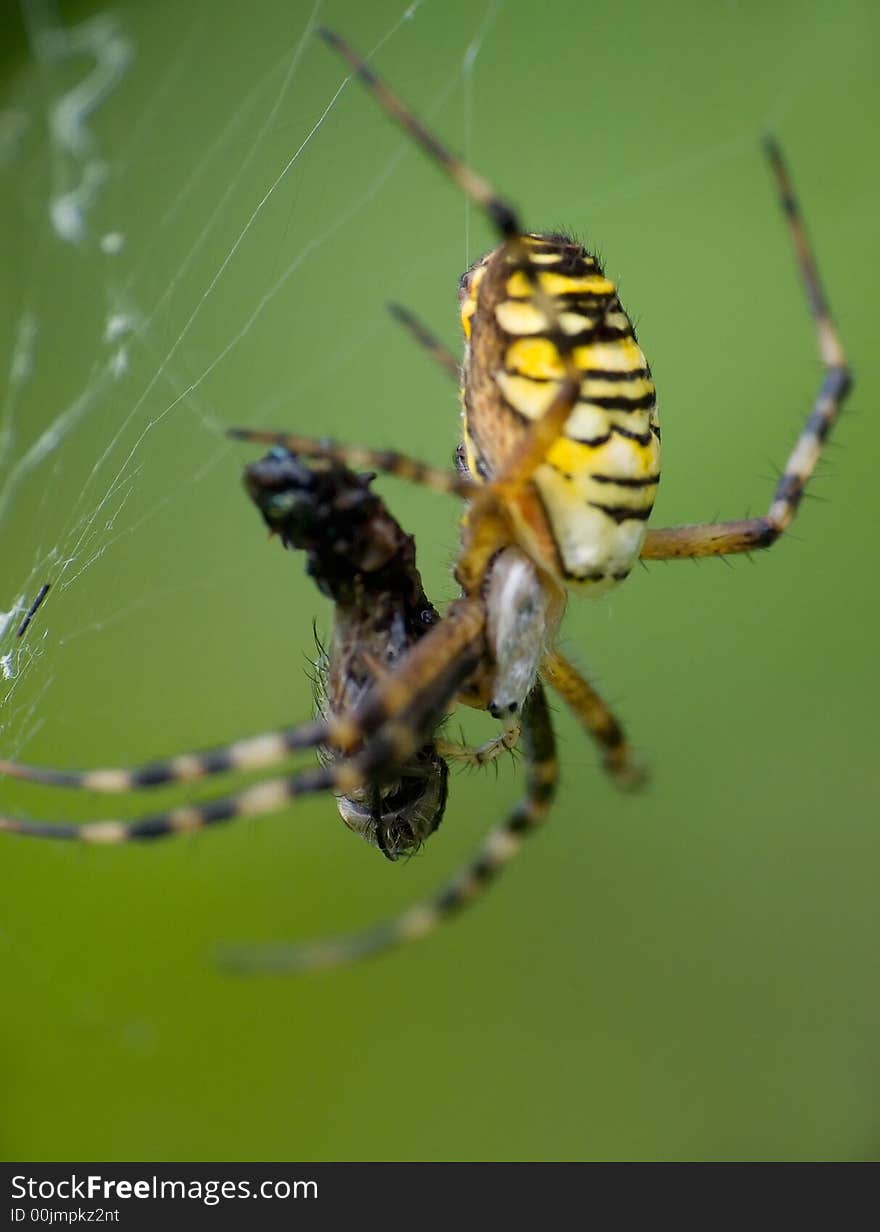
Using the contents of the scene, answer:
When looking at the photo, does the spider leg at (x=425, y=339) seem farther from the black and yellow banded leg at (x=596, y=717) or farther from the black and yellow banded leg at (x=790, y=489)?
the black and yellow banded leg at (x=596, y=717)

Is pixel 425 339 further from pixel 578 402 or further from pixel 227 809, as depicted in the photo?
pixel 227 809

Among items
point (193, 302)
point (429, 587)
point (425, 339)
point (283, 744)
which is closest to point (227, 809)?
point (283, 744)

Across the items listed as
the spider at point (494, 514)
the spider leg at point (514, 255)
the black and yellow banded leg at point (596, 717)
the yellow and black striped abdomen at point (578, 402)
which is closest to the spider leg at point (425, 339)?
the spider at point (494, 514)

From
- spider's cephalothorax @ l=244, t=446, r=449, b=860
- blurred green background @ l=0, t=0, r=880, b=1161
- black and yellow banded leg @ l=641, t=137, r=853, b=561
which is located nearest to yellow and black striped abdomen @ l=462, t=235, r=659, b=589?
spider's cephalothorax @ l=244, t=446, r=449, b=860

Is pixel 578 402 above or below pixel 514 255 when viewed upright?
below

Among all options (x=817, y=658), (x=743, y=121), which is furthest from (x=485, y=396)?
(x=743, y=121)
